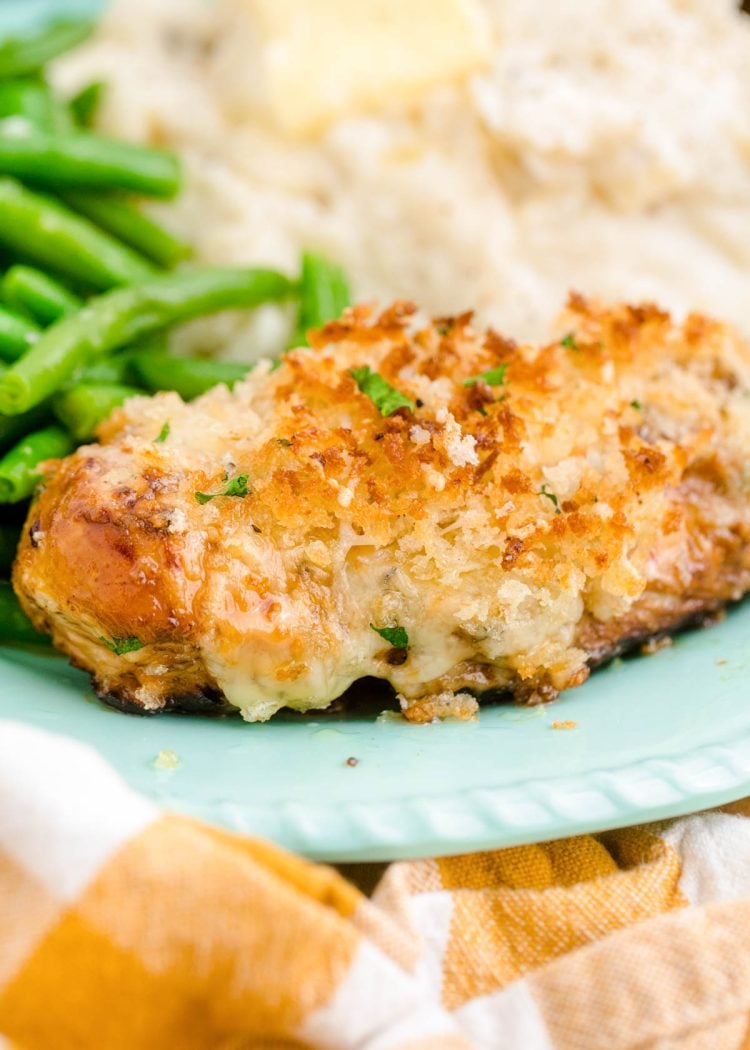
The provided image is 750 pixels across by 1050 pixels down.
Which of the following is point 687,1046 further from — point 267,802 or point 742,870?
point 267,802

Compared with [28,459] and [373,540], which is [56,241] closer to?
[28,459]

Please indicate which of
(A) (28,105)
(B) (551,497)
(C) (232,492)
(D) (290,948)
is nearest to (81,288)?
(A) (28,105)

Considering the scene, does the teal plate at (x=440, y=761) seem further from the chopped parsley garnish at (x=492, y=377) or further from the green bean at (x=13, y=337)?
the green bean at (x=13, y=337)

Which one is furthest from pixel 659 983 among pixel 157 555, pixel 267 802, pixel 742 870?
pixel 157 555

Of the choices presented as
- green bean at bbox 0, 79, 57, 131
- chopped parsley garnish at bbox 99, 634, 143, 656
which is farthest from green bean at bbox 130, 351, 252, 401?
chopped parsley garnish at bbox 99, 634, 143, 656

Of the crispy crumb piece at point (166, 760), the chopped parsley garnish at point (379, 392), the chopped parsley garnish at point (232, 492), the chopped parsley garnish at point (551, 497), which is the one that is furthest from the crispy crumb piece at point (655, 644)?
the crispy crumb piece at point (166, 760)
